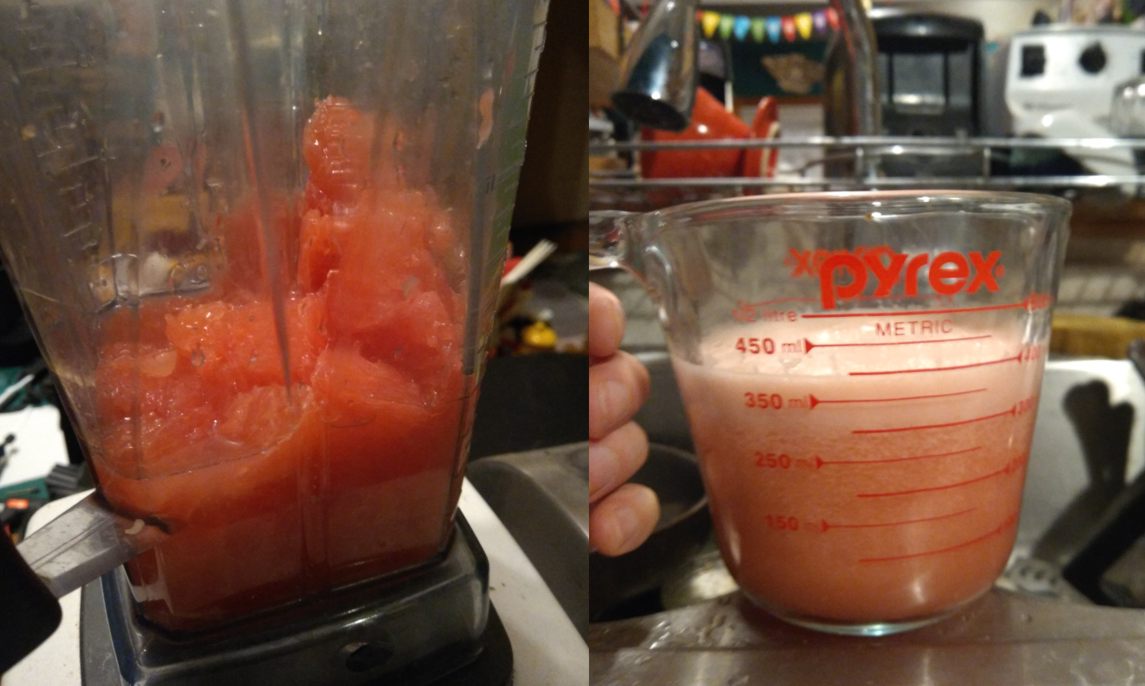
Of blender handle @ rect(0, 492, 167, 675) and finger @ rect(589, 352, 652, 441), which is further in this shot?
finger @ rect(589, 352, 652, 441)

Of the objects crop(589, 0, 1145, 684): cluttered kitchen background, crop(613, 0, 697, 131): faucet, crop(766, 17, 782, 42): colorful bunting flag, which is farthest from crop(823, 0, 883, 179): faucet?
crop(766, 17, 782, 42): colorful bunting flag

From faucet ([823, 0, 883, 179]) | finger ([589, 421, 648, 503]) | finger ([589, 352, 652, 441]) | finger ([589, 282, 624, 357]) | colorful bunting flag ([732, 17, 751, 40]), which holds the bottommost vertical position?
finger ([589, 421, 648, 503])

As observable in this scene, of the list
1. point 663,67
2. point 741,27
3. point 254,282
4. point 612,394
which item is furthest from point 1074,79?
point 254,282

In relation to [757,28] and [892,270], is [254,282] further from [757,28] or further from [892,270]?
[757,28]

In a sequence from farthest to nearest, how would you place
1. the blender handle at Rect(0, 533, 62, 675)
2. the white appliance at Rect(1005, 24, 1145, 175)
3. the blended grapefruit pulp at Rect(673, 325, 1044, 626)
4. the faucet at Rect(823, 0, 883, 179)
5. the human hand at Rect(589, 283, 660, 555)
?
1. the white appliance at Rect(1005, 24, 1145, 175)
2. the faucet at Rect(823, 0, 883, 179)
3. the human hand at Rect(589, 283, 660, 555)
4. the blended grapefruit pulp at Rect(673, 325, 1044, 626)
5. the blender handle at Rect(0, 533, 62, 675)

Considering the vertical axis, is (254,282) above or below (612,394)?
above

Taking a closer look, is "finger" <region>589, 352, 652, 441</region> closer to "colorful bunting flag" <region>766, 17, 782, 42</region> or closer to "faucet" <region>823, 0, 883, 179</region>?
"faucet" <region>823, 0, 883, 179</region>

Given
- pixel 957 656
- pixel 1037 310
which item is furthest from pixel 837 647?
pixel 1037 310

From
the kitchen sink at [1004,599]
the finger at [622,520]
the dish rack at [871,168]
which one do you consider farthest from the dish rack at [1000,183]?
the finger at [622,520]
